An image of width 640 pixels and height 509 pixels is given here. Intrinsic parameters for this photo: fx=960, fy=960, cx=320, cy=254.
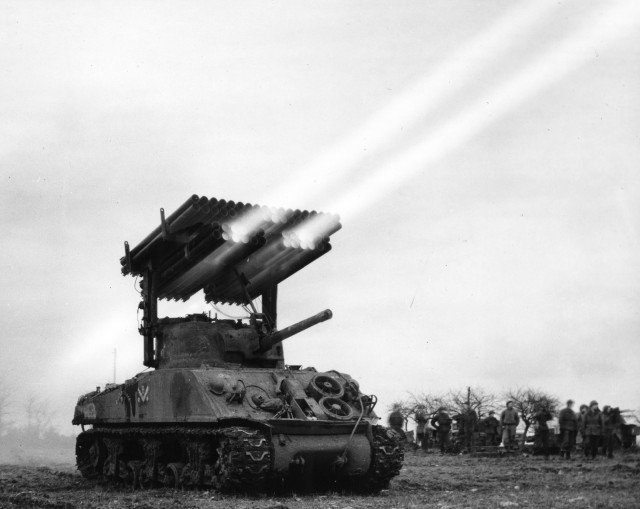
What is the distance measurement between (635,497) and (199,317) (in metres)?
8.17

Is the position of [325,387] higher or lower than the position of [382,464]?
higher

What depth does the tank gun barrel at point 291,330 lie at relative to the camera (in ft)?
52.4

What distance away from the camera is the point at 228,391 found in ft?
48.6

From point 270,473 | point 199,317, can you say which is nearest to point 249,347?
point 199,317

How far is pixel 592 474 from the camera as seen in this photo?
17.6 metres

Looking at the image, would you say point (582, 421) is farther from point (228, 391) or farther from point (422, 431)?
point (228, 391)

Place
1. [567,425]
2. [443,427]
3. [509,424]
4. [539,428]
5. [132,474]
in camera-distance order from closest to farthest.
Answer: [132,474]
[567,425]
[539,428]
[509,424]
[443,427]

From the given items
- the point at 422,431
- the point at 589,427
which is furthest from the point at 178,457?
the point at 422,431

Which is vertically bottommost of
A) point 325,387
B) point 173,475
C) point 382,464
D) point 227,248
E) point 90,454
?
point 173,475

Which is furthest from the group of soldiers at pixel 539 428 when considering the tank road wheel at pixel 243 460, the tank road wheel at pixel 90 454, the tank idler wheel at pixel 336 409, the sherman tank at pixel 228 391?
the tank road wheel at pixel 243 460

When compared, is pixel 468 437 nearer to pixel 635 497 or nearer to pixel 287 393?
pixel 287 393

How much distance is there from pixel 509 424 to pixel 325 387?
12242mm

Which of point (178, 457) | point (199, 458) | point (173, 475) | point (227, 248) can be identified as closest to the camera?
point (199, 458)

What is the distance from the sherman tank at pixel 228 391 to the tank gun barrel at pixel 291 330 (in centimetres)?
2
